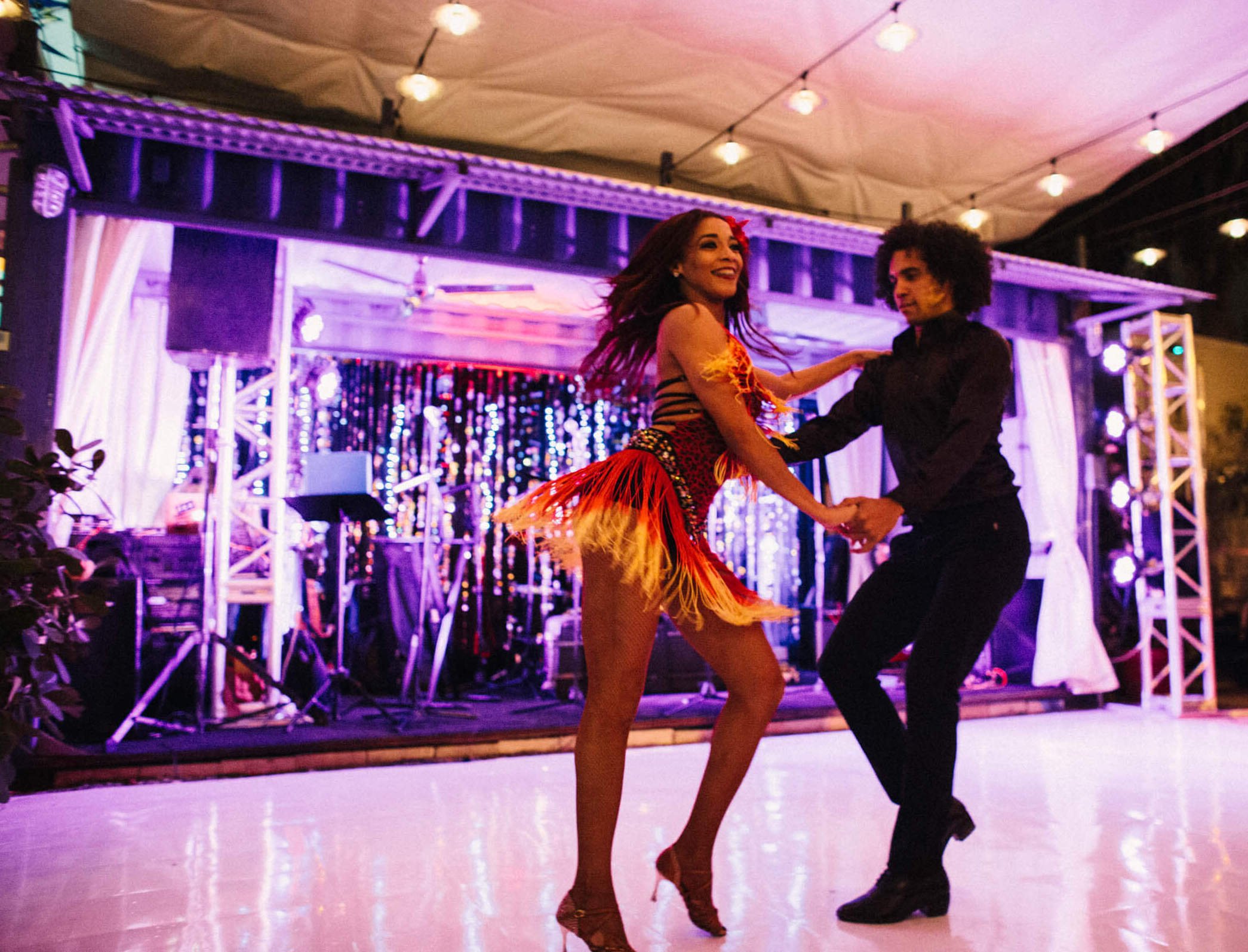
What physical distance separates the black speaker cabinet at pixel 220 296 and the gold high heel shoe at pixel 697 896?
3995 millimetres

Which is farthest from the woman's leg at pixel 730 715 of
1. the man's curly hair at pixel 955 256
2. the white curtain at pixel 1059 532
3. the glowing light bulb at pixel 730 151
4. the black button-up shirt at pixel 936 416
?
the white curtain at pixel 1059 532

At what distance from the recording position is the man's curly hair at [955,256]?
7.97ft

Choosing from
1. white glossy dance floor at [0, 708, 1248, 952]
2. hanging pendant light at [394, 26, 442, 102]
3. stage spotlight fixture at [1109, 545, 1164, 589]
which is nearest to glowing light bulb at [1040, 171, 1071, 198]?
stage spotlight fixture at [1109, 545, 1164, 589]

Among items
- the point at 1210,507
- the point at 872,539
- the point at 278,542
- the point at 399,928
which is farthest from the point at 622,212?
the point at 1210,507

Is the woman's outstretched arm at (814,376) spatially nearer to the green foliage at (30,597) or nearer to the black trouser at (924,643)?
the black trouser at (924,643)

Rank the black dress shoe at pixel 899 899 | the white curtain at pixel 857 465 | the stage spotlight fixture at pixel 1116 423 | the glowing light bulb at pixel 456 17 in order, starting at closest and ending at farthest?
the black dress shoe at pixel 899 899
the glowing light bulb at pixel 456 17
the stage spotlight fixture at pixel 1116 423
the white curtain at pixel 857 465

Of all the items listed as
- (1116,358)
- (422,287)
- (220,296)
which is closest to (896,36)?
(1116,358)

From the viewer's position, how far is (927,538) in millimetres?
2330

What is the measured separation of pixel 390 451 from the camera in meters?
8.23

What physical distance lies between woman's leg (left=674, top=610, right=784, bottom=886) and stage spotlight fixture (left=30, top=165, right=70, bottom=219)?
13.2 ft

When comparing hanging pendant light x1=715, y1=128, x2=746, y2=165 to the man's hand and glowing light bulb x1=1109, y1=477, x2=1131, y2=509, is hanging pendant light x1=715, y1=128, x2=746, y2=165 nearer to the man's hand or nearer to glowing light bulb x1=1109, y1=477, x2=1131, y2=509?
glowing light bulb x1=1109, y1=477, x2=1131, y2=509

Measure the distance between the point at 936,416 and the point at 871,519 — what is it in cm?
38

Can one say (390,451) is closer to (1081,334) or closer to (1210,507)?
(1081,334)

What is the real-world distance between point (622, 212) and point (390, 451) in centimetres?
350
